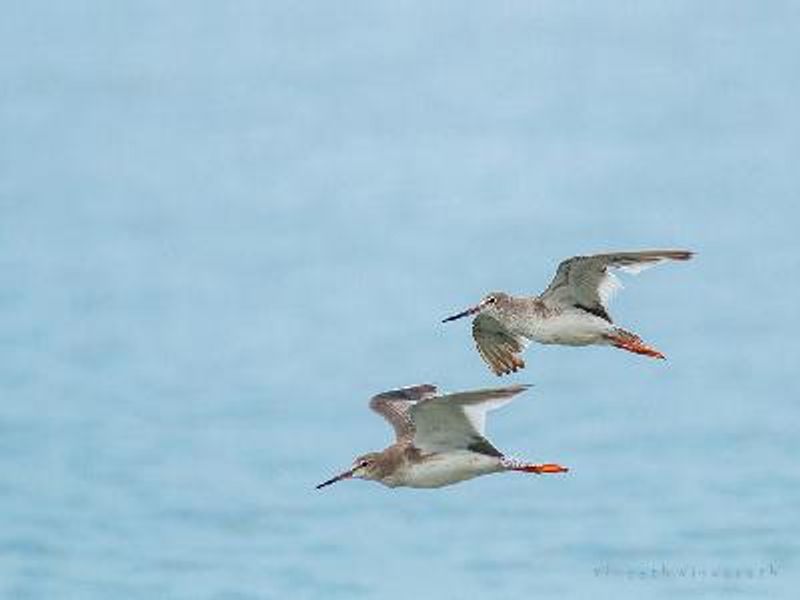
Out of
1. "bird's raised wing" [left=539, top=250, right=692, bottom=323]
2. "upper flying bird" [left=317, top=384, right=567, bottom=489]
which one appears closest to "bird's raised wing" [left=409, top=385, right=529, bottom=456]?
"upper flying bird" [left=317, top=384, right=567, bottom=489]

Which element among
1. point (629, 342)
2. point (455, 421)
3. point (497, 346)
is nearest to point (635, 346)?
point (629, 342)

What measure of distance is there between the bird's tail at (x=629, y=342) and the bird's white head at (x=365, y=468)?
14.2 feet

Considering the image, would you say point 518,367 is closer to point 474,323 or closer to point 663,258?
point 474,323

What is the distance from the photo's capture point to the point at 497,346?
35531mm

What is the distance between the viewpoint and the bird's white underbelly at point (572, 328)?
3341 cm

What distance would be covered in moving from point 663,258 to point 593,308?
246 centimetres

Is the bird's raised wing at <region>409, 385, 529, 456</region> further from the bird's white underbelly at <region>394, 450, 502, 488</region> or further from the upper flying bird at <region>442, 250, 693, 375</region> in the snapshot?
the upper flying bird at <region>442, 250, 693, 375</region>

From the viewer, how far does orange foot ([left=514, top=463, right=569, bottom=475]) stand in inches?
1264

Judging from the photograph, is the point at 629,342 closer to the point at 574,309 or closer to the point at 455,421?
the point at 574,309

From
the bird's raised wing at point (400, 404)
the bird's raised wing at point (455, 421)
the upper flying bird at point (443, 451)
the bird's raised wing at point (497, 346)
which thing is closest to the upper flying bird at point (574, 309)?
the bird's raised wing at point (497, 346)

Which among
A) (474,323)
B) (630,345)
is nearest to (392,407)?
(474,323)

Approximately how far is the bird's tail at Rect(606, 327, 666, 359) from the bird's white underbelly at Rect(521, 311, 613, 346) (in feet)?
0.53

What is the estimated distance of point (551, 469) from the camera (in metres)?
32.7

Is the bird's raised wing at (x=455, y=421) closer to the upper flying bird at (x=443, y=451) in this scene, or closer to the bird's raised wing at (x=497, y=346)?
the upper flying bird at (x=443, y=451)
